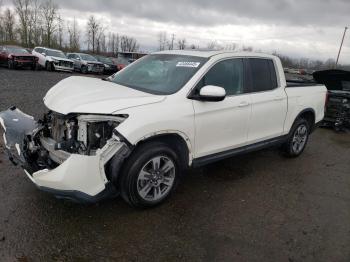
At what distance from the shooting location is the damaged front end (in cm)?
311

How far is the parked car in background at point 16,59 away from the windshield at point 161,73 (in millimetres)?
18142

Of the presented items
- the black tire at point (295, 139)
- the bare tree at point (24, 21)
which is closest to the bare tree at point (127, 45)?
the bare tree at point (24, 21)

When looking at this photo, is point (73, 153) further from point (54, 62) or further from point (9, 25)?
point (9, 25)

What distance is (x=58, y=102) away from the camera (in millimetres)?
3625

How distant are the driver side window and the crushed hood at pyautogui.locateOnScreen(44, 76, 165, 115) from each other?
0.81 m

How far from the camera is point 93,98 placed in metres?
3.52

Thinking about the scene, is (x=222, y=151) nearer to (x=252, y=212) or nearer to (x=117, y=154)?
(x=252, y=212)

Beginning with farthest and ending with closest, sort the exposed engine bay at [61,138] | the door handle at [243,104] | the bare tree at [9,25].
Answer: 1. the bare tree at [9,25]
2. the door handle at [243,104]
3. the exposed engine bay at [61,138]

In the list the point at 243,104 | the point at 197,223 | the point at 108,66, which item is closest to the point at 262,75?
the point at 243,104

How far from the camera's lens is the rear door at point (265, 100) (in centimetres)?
475

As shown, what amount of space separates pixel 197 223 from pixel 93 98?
179cm

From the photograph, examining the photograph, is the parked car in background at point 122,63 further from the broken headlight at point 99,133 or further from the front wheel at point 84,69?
the broken headlight at point 99,133

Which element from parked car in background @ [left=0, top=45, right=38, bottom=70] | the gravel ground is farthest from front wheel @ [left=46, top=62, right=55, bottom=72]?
the gravel ground

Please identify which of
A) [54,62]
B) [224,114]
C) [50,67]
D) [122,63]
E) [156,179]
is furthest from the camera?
[122,63]
